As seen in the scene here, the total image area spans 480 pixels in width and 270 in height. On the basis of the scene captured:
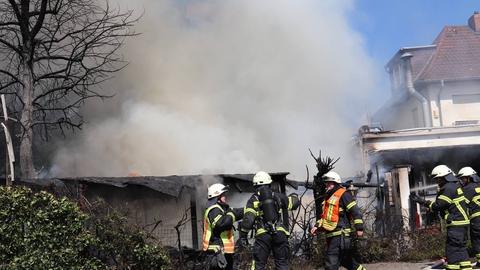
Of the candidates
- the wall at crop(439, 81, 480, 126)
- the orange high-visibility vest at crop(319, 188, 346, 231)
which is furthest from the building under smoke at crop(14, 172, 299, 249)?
the wall at crop(439, 81, 480, 126)

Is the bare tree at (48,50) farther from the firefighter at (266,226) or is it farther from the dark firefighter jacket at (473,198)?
the dark firefighter jacket at (473,198)

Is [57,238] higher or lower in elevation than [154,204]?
lower

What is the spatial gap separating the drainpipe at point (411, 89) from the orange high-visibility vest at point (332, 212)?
53.3 feet

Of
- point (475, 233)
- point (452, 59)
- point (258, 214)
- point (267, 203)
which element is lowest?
point (475, 233)

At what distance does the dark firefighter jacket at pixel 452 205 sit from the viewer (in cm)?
696

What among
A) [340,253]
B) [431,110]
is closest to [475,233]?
[340,253]

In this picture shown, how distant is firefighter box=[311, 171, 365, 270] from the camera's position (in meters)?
6.76

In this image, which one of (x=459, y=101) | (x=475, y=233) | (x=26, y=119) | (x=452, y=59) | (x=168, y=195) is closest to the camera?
(x=475, y=233)

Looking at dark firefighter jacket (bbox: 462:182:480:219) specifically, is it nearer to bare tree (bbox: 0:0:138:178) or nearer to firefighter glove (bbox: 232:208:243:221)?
firefighter glove (bbox: 232:208:243:221)

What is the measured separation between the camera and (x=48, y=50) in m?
12.7

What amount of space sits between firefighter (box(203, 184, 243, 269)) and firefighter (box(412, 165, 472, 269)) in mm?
2661

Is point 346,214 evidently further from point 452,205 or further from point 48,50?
point 48,50

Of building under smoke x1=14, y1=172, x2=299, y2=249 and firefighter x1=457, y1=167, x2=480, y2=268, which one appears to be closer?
firefighter x1=457, y1=167, x2=480, y2=268

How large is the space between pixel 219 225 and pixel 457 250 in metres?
2.96
